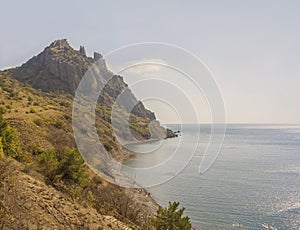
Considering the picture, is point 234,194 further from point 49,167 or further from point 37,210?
point 37,210

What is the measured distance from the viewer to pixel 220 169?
4309 cm

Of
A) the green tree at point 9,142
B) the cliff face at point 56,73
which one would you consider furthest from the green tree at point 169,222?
the cliff face at point 56,73

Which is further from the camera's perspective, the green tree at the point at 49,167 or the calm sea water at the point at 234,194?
the calm sea water at the point at 234,194

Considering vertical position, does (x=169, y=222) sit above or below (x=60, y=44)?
below

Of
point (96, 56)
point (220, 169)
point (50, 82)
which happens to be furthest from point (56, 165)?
point (96, 56)

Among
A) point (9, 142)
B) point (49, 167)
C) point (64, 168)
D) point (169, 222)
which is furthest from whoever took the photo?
point (64, 168)

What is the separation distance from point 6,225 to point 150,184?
2683 cm

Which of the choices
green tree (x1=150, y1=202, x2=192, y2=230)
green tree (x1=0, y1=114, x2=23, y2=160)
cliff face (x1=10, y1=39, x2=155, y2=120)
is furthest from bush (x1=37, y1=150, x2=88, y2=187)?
cliff face (x1=10, y1=39, x2=155, y2=120)

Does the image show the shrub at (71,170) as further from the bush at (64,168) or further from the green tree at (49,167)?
the green tree at (49,167)

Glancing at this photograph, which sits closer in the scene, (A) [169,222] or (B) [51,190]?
(B) [51,190]

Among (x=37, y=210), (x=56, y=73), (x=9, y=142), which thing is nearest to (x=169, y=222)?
(x=37, y=210)

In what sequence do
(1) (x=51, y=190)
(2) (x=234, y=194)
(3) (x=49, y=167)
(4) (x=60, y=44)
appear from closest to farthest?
(1) (x=51, y=190) < (3) (x=49, y=167) < (2) (x=234, y=194) < (4) (x=60, y=44)

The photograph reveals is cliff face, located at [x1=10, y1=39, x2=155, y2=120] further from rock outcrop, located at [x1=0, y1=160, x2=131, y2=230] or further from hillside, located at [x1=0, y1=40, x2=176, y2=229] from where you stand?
rock outcrop, located at [x1=0, y1=160, x2=131, y2=230]

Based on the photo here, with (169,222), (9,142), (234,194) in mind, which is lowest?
(234,194)
